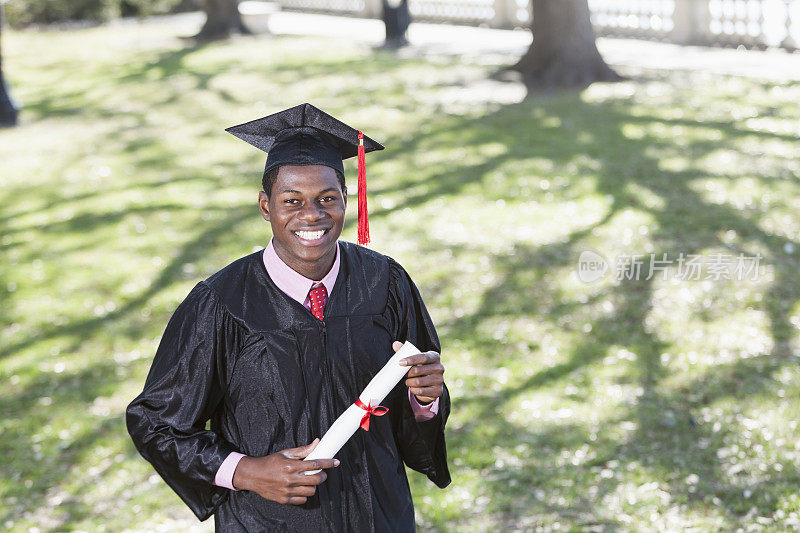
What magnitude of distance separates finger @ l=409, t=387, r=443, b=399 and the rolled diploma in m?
0.06

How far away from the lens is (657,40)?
19.7m

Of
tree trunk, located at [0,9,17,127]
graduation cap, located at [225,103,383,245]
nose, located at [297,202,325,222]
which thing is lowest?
tree trunk, located at [0,9,17,127]

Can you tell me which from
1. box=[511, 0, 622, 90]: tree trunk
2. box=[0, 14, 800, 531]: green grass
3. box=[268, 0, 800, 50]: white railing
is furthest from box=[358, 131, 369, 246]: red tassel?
box=[268, 0, 800, 50]: white railing

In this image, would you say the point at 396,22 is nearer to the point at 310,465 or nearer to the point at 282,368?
the point at 282,368

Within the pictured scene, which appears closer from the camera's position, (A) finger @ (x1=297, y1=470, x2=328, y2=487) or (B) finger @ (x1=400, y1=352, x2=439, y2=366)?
(A) finger @ (x1=297, y1=470, x2=328, y2=487)

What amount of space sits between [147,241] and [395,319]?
7112mm

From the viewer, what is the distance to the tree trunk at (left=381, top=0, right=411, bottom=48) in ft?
68.0

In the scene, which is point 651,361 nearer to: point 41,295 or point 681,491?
point 681,491

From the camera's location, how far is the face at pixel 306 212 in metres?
2.90

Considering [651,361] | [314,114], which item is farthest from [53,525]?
[651,361]

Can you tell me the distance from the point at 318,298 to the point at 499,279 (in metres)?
5.58

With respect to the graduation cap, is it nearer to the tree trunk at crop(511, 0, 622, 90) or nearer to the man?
the man

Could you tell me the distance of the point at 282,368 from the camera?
9.59ft

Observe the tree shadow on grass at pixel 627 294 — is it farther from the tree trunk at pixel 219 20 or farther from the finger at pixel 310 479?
the tree trunk at pixel 219 20
